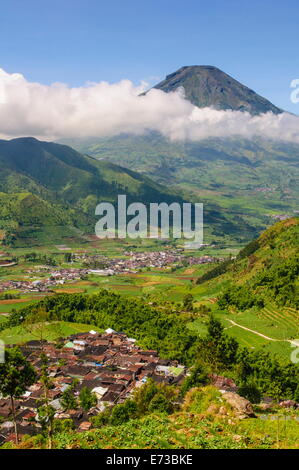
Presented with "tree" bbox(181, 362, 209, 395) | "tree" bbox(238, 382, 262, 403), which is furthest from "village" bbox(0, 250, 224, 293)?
"tree" bbox(238, 382, 262, 403)

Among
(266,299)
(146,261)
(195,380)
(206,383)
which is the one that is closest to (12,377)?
(195,380)

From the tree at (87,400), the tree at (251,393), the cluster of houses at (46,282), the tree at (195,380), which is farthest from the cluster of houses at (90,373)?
the cluster of houses at (46,282)

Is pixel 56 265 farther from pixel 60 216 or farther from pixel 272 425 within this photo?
pixel 272 425

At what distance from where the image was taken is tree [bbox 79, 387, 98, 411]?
99.8 ft

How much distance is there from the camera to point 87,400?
3059 cm

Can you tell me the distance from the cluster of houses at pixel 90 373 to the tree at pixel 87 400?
1.51 ft

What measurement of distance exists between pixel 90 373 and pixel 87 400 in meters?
8.52

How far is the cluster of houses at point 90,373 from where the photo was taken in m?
29.0

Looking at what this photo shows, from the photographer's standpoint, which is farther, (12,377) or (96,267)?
(96,267)

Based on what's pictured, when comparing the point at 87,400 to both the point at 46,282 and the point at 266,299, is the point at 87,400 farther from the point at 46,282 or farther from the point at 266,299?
the point at 46,282

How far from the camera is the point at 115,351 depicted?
45.5m

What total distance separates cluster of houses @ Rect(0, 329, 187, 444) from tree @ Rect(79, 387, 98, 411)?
459mm

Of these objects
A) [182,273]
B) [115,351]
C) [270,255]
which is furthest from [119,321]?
[182,273]
